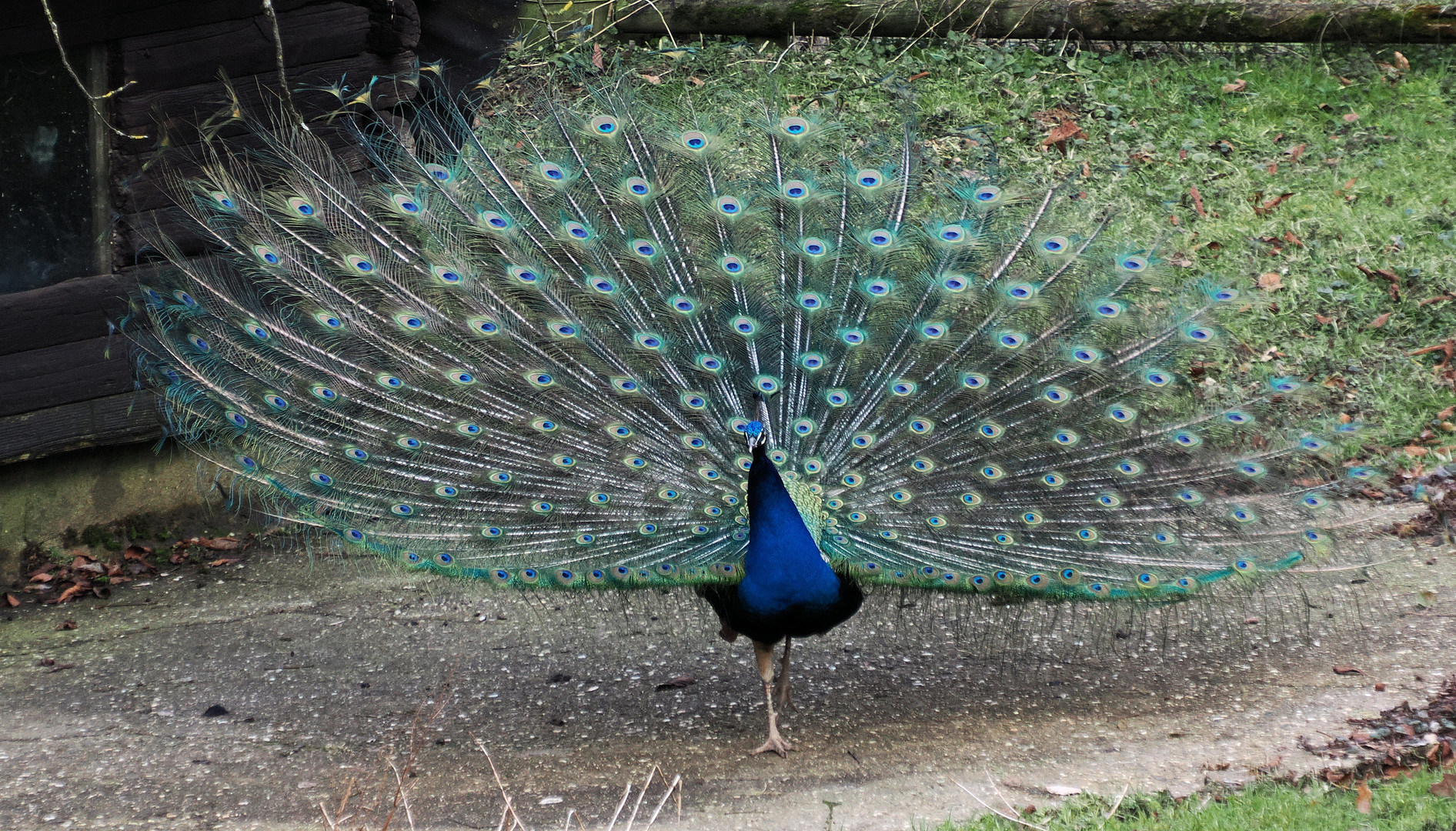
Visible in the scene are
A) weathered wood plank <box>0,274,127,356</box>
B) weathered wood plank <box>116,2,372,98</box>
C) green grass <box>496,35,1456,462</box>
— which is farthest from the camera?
green grass <box>496,35,1456,462</box>

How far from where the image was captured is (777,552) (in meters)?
3.76

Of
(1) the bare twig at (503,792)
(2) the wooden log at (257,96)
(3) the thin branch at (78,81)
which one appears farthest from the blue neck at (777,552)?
(2) the wooden log at (257,96)

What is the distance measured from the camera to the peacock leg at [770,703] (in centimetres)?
409

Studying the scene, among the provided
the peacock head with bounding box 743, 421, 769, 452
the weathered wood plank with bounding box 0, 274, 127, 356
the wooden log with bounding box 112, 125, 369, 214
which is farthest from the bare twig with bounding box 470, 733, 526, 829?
the wooden log with bounding box 112, 125, 369, 214

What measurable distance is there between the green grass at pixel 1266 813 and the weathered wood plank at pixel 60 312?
14.7ft

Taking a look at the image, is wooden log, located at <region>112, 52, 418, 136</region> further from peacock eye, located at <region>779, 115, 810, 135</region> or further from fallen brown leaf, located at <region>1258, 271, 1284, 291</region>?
fallen brown leaf, located at <region>1258, 271, 1284, 291</region>

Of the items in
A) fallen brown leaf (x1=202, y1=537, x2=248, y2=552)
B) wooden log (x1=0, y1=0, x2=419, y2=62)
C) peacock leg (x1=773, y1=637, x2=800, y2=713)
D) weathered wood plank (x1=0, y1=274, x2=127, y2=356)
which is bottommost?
peacock leg (x1=773, y1=637, x2=800, y2=713)

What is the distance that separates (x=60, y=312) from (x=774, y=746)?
3873 mm

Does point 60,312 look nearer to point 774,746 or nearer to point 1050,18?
point 774,746

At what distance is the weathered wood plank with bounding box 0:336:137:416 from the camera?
5.52 meters

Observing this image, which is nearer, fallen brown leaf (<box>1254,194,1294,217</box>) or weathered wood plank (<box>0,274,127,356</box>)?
weathered wood plank (<box>0,274,127,356</box>)

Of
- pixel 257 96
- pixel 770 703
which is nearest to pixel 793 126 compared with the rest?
pixel 770 703

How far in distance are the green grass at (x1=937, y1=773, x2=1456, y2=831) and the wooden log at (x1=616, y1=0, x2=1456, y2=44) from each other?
15.7ft

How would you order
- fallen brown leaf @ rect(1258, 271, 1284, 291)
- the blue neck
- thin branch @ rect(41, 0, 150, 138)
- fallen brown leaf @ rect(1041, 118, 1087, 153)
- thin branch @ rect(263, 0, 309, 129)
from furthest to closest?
fallen brown leaf @ rect(1041, 118, 1087, 153) → fallen brown leaf @ rect(1258, 271, 1284, 291) → thin branch @ rect(263, 0, 309, 129) → thin branch @ rect(41, 0, 150, 138) → the blue neck
